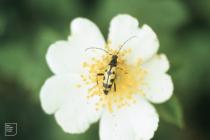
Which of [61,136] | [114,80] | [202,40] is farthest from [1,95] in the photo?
[202,40]

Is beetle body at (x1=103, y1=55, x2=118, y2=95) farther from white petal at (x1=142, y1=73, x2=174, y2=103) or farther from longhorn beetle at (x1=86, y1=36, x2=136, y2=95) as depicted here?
white petal at (x1=142, y1=73, x2=174, y2=103)

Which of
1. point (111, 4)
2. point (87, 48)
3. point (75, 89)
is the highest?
point (111, 4)

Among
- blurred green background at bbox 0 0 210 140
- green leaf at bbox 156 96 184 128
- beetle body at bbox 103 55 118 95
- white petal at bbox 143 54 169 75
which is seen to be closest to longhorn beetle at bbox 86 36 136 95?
beetle body at bbox 103 55 118 95

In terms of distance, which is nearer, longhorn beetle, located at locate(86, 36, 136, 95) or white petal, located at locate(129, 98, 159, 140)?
longhorn beetle, located at locate(86, 36, 136, 95)

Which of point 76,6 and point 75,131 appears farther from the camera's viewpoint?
point 76,6

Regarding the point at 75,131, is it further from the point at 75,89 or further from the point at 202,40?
the point at 202,40

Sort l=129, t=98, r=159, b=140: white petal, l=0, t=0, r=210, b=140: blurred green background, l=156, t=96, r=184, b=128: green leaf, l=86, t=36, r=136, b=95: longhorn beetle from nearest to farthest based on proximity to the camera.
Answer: l=86, t=36, r=136, b=95: longhorn beetle < l=129, t=98, r=159, b=140: white petal < l=156, t=96, r=184, b=128: green leaf < l=0, t=0, r=210, b=140: blurred green background

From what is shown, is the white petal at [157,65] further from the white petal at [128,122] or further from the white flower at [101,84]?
the white petal at [128,122]

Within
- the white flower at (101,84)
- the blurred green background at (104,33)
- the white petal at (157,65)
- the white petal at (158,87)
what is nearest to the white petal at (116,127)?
the white flower at (101,84)
